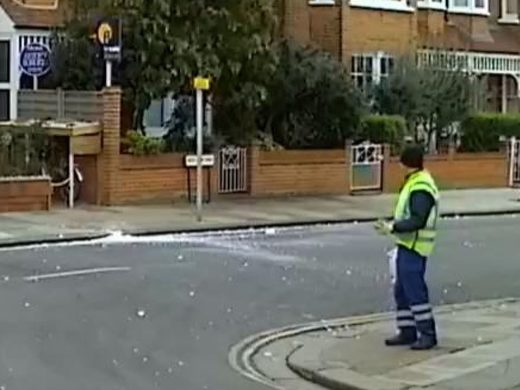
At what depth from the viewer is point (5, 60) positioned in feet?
109

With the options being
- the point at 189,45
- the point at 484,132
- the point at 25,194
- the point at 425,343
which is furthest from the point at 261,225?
the point at 484,132

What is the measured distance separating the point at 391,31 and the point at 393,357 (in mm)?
29236

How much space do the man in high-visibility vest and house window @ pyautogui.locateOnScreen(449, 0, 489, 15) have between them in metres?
33.7

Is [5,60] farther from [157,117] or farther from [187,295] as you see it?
[187,295]

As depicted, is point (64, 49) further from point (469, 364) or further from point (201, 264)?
point (469, 364)

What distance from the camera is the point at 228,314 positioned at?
48.5 ft

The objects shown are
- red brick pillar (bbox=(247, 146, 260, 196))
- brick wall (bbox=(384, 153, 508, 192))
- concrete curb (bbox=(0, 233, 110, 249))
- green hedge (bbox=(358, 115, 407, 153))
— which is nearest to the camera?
concrete curb (bbox=(0, 233, 110, 249))

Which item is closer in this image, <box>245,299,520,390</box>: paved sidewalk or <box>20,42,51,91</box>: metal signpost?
<box>245,299,520,390</box>: paved sidewalk

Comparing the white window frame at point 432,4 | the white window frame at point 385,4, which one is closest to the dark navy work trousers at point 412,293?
the white window frame at point 385,4

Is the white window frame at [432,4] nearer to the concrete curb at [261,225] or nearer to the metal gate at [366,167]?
the metal gate at [366,167]

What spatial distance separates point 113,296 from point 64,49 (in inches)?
644

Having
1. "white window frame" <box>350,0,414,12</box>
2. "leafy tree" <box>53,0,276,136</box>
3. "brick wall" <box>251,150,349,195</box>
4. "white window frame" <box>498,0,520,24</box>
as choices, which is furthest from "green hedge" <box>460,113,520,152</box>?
"white window frame" <box>498,0,520,24</box>

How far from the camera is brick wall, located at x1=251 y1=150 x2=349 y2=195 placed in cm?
3153

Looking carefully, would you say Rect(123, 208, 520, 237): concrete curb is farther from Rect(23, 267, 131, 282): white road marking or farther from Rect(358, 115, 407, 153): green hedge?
Rect(23, 267, 131, 282): white road marking
